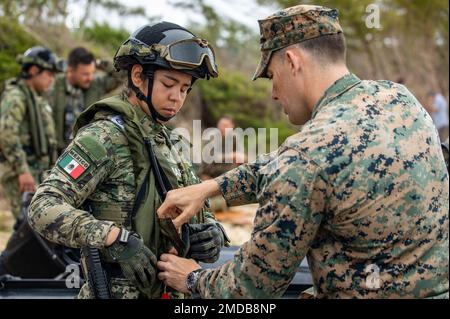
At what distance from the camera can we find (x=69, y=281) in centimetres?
383

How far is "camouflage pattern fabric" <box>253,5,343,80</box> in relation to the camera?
2357mm

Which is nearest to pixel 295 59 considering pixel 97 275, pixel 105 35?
pixel 97 275

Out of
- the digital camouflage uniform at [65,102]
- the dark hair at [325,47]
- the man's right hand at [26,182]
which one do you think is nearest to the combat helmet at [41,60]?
the digital camouflage uniform at [65,102]

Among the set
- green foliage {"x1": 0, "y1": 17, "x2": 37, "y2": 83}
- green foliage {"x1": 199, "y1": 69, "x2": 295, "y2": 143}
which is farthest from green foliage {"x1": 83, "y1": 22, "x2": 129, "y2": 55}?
green foliage {"x1": 0, "y1": 17, "x2": 37, "y2": 83}

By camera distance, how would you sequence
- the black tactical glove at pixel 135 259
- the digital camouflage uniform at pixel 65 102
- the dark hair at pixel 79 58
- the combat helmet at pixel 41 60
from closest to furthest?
1. the black tactical glove at pixel 135 259
2. the combat helmet at pixel 41 60
3. the dark hair at pixel 79 58
4. the digital camouflage uniform at pixel 65 102

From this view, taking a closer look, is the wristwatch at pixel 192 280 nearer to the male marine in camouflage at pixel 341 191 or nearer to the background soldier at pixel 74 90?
the male marine in camouflage at pixel 341 191

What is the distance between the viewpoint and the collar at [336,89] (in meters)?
2.36

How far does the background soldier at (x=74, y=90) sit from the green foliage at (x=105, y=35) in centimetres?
804

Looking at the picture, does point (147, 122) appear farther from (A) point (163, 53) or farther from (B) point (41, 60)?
(B) point (41, 60)

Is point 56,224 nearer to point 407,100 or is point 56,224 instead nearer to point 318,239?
point 318,239

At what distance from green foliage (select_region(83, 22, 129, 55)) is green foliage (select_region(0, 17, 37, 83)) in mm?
3470

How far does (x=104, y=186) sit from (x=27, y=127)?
170 inches

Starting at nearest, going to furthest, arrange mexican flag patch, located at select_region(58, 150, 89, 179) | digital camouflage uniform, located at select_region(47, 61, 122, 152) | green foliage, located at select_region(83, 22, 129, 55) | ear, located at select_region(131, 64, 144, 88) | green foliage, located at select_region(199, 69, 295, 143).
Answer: mexican flag patch, located at select_region(58, 150, 89, 179) → ear, located at select_region(131, 64, 144, 88) → digital camouflage uniform, located at select_region(47, 61, 122, 152) → green foliage, located at select_region(83, 22, 129, 55) → green foliage, located at select_region(199, 69, 295, 143)

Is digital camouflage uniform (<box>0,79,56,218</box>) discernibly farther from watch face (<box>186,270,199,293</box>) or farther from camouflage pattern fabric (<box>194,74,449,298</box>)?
camouflage pattern fabric (<box>194,74,449,298</box>)
